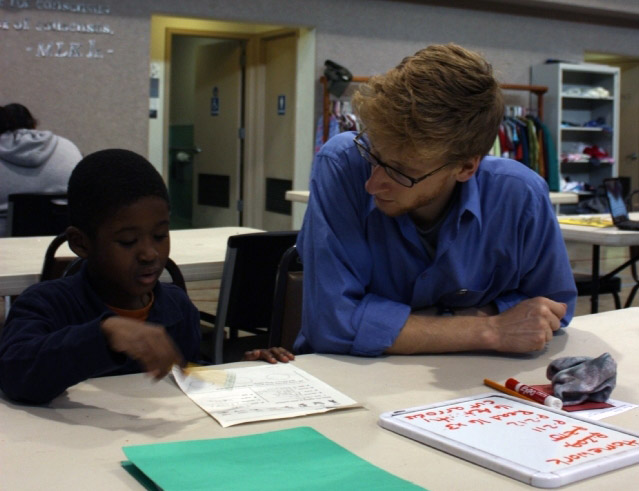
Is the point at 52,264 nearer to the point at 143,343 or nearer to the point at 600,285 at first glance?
the point at 143,343

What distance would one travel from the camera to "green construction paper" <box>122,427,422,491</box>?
0.95 meters

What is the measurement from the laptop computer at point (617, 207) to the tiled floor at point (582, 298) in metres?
1.49

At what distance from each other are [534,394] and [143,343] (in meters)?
0.60

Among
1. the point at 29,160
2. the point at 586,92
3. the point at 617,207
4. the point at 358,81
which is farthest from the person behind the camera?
the point at 586,92

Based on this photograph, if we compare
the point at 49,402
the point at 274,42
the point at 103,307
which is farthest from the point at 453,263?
the point at 274,42

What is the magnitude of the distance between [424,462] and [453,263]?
0.69 metres

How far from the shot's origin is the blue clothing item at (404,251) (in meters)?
1.65

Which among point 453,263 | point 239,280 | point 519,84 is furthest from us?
point 519,84

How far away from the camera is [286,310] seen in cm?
216

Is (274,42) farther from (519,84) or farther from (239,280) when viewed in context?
(239,280)

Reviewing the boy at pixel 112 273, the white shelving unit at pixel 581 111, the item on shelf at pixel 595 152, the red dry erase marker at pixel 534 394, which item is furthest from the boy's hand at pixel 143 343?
the item on shelf at pixel 595 152

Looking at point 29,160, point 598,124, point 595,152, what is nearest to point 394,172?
point 29,160

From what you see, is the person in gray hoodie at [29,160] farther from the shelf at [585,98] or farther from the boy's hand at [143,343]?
the shelf at [585,98]

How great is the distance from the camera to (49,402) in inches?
49.9
